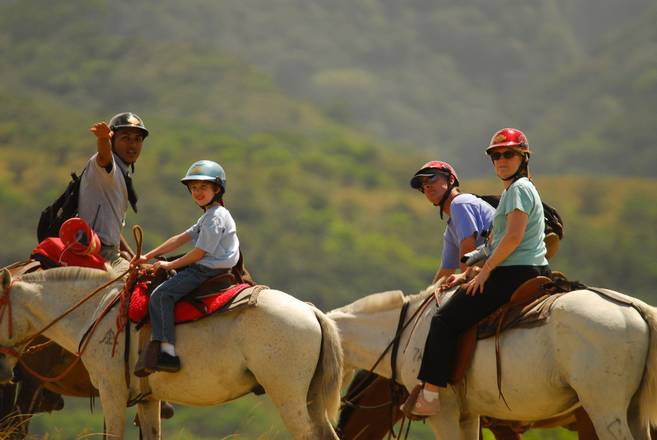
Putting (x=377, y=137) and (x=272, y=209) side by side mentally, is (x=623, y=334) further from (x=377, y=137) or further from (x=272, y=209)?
(x=377, y=137)

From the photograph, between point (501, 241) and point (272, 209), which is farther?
point (272, 209)

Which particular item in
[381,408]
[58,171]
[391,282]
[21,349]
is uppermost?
[21,349]

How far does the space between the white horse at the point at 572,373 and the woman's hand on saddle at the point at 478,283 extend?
0.41m

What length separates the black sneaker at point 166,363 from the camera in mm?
10234

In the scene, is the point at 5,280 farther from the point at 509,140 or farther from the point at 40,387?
the point at 509,140

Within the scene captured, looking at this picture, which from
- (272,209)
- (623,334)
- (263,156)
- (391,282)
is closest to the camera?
(623,334)

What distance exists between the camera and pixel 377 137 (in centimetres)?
18912

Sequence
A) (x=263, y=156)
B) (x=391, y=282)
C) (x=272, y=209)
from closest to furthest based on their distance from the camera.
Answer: (x=391, y=282)
(x=272, y=209)
(x=263, y=156)

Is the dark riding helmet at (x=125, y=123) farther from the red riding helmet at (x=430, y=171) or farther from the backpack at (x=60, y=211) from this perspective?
the red riding helmet at (x=430, y=171)

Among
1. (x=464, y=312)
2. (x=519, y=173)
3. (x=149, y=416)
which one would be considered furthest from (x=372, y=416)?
(x=519, y=173)

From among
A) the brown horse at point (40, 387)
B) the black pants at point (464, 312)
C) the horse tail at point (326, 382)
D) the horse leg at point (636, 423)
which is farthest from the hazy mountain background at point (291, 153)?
the horse leg at point (636, 423)

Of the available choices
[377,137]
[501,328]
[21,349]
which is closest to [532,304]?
[501,328]

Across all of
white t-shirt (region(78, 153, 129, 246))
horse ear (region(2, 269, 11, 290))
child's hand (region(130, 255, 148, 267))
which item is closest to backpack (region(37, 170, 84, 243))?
white t-shirt (region(78, 153, 129, 246))

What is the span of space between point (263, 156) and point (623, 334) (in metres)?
134
